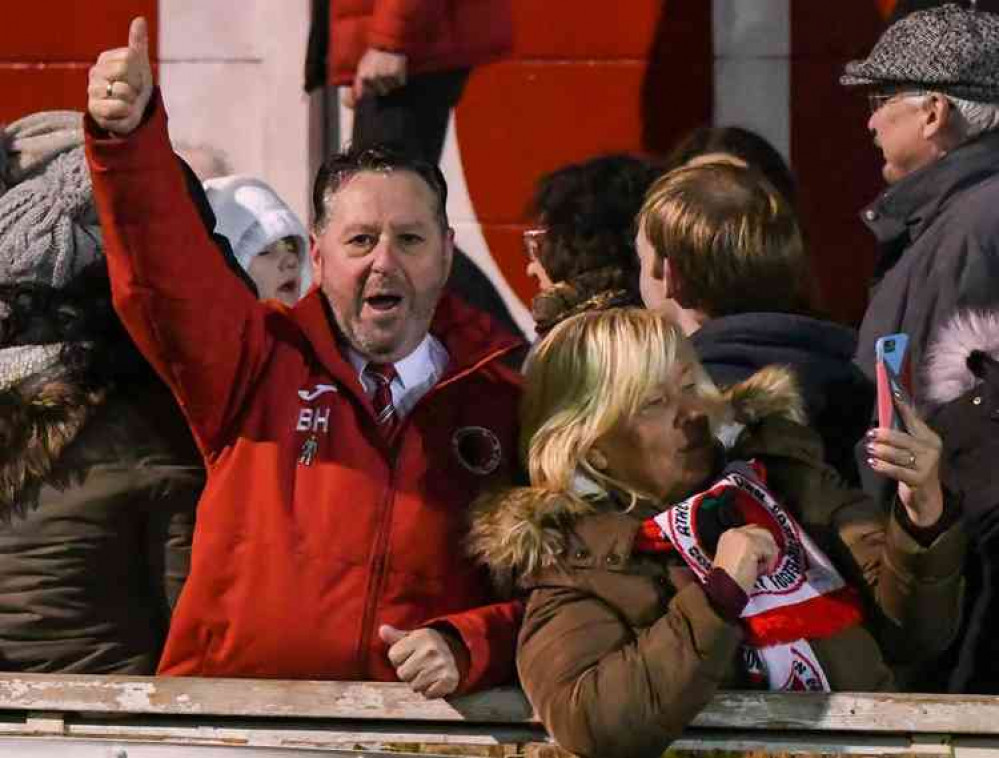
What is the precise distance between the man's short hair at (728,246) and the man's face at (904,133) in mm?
720

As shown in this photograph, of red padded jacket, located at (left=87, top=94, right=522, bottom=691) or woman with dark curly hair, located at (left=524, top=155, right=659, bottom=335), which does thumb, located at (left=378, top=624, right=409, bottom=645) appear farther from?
woman with dark curly hair, located at (left=524, top=155, right=659, bottom=335)

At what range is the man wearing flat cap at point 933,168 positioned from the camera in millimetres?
4772

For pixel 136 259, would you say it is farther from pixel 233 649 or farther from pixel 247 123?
pixel 247 123

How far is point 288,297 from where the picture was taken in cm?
567

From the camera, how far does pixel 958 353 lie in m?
→ 4.48

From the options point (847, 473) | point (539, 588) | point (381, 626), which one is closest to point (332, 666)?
point (381, 626)

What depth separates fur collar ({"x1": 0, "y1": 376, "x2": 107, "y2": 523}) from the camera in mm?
4215

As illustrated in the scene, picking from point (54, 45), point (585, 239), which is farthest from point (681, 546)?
point (54, 45)

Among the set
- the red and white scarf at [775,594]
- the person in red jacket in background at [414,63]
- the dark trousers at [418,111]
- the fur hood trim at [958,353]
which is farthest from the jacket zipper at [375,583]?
the dark trousers at [418,111]

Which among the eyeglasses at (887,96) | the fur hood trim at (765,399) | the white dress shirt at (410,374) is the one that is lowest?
the fur hood trim at (765,399)

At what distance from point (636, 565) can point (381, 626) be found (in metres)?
0.38

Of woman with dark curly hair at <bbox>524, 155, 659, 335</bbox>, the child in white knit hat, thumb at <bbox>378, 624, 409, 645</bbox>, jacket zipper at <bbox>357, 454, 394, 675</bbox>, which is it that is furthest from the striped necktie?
the child in white knit hat

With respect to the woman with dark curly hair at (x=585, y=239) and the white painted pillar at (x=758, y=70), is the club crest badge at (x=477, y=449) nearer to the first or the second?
the woman with dark curly hair at (x=585, y=239)

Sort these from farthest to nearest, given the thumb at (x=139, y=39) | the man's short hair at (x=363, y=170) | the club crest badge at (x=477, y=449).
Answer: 1. the man's short hair at (x=363, y=170)
2. the club crest badge at (x=477, y=449)
3. the thumb at (x=139, y=39)
